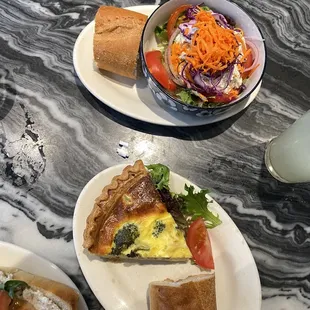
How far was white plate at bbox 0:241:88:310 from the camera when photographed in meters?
1.88

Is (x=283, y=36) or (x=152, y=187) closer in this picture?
(x=152, y=187)

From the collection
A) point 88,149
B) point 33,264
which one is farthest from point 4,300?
point 88,149

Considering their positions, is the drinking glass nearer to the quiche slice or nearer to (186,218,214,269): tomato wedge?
(186,218,214,269): tomato wedge

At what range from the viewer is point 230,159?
2156 mm

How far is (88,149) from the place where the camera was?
2125 millimetres

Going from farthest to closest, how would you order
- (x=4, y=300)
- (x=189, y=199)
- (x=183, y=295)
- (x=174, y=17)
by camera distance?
1. (x=174, y=17)
2. (x=189, y=199)
3. (x=183, y=295)
4. (x=4, y=300)

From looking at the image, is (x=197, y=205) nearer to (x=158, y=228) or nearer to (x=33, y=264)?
(x=158, y=228)

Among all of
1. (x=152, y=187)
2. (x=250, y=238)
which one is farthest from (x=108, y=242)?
(x=250, y=238)

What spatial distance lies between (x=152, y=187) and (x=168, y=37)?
2.10 feet

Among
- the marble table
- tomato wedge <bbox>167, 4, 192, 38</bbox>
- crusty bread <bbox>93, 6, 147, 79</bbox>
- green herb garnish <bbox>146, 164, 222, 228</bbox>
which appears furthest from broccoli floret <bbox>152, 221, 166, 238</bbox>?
tomato wedge <bbox>167, 4, 192, 38</bbox>

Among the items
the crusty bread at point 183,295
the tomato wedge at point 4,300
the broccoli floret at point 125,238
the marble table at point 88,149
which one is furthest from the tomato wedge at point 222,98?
Answer: the tomato wedge at point 4,300

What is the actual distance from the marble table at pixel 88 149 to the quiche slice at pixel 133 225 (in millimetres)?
221

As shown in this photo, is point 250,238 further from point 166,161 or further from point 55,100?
point 55,100

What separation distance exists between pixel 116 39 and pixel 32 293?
1.02m
